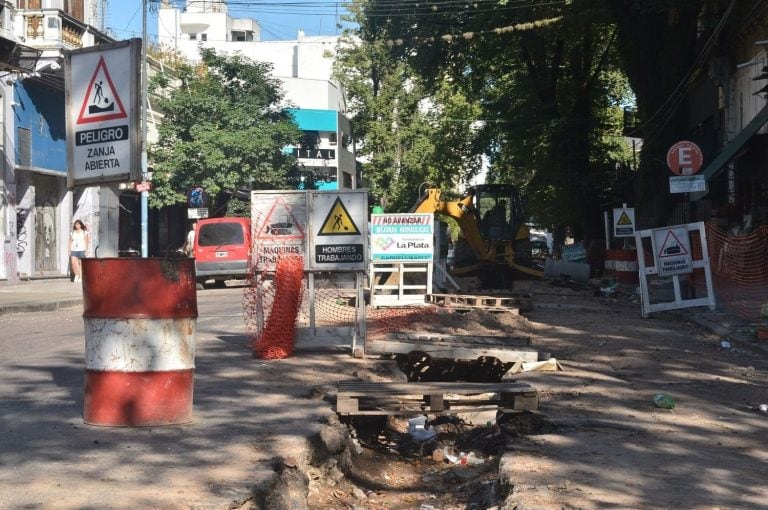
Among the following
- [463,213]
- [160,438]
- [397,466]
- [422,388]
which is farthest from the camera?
[463,213]

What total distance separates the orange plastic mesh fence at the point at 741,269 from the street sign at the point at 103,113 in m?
12.7

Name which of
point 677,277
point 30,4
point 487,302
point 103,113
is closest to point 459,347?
point 103,113

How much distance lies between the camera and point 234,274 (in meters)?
28.1

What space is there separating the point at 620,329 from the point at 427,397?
29.6 feet

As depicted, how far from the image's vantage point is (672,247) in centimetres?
1762

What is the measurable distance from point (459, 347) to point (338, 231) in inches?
81.6

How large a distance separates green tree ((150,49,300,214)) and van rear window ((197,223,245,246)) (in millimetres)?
11205

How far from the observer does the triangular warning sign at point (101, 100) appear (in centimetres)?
727

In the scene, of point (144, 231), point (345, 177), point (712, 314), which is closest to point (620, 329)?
point (712, 314)

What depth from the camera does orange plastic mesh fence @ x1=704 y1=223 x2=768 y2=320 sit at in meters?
18.0

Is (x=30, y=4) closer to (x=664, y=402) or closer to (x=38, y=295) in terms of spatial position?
(x=38, y=295)

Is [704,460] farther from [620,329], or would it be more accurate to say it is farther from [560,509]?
[620,329]

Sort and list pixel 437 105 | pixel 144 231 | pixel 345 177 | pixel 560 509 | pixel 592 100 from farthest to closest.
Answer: pixel 345 177
pixel 437 105
pixel 592 100
pixel 144 231
pixel 560 509

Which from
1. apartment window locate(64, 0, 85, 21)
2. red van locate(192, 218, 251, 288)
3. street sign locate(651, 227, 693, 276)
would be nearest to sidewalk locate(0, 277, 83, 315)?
red van locate(192, 218, 251, 288)
